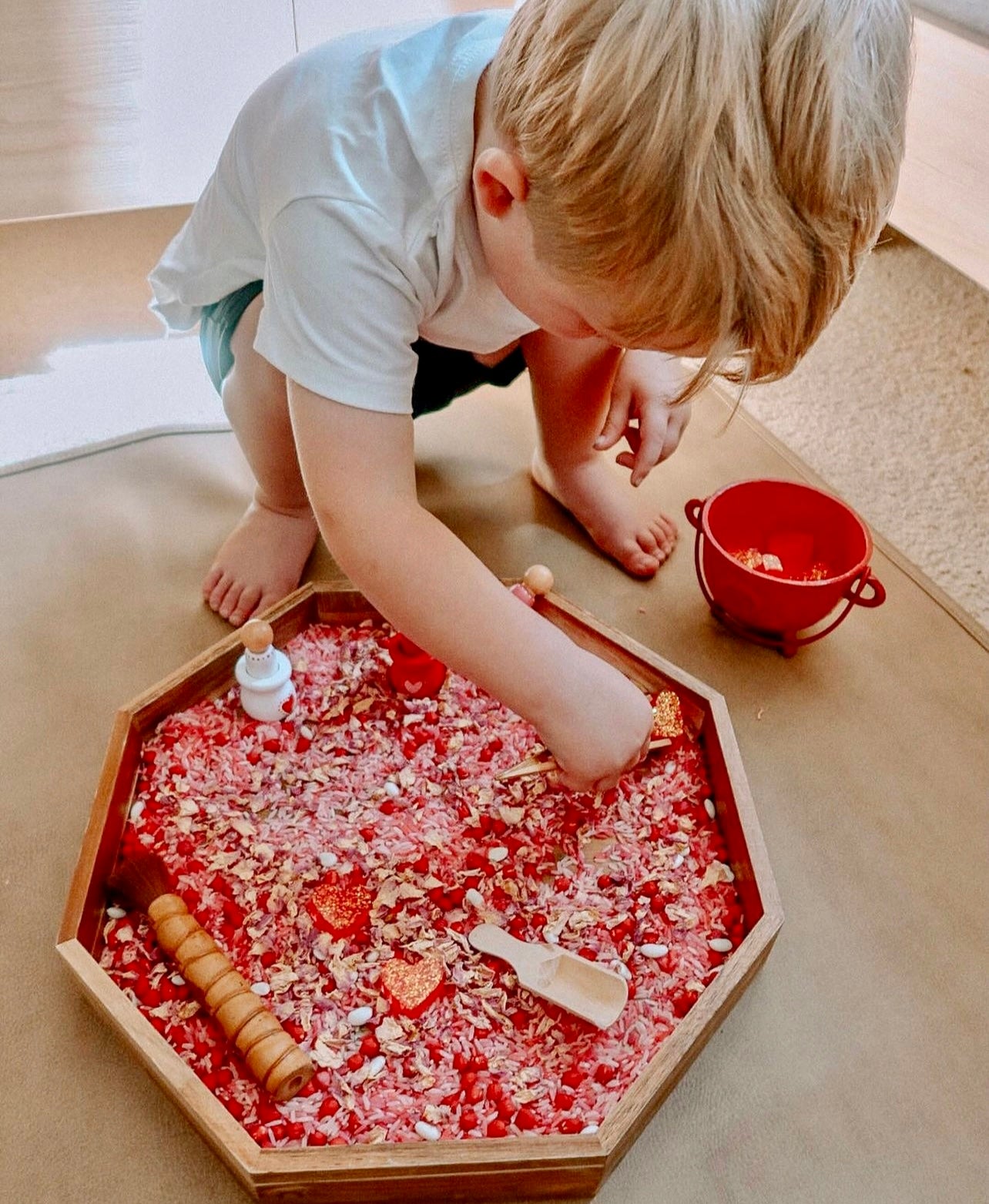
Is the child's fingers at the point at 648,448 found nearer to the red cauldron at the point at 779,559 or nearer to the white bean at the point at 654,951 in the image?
the red cauldron at the point at 779,559

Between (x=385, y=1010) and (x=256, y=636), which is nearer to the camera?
(x=385, y=1010)

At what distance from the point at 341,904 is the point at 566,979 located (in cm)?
19

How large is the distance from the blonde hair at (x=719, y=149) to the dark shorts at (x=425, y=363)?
389 millimetres

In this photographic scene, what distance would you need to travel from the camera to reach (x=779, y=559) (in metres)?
1.08

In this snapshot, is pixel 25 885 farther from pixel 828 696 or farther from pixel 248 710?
pixel 828 696

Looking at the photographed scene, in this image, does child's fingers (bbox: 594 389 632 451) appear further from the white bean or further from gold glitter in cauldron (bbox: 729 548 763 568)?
the white bean

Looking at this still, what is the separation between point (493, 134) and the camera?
0.68 metres

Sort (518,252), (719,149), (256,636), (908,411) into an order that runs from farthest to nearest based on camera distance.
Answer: (908,411) < (256,636) < (518,252) < (719,149)

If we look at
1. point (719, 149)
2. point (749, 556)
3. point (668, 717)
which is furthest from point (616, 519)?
point (719, 149)

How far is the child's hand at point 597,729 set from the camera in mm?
788

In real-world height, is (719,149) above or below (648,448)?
above

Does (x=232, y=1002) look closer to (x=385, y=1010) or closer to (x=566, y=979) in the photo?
(x=385, y=1010)

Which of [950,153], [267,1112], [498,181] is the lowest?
[267,1112]

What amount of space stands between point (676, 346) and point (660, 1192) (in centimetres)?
57
